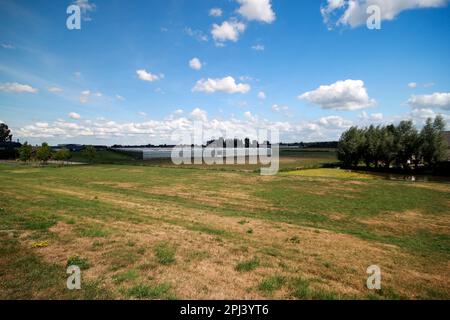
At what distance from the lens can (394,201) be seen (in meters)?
25.2

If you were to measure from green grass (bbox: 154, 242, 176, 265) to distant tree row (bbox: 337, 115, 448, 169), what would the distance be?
213 ft

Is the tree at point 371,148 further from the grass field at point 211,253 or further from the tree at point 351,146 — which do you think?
the grass field at point 211,253

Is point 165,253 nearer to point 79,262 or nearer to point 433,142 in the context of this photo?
point 79,262

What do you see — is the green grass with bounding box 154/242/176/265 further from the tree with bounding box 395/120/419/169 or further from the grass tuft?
the tree with bounding box 395/120/419/169

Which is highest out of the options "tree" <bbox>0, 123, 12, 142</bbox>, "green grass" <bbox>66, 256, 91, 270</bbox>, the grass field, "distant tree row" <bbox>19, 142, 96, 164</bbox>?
"tree" <bbox>0, 123, 12, 142</bbox>

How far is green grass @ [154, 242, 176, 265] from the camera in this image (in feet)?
28.5

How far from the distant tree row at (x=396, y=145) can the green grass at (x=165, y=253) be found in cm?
6481

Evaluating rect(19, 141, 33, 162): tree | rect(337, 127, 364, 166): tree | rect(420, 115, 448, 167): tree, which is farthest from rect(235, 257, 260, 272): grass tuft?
rect(19, 141, 33, 162): tree

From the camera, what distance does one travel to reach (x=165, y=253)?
30.4ft

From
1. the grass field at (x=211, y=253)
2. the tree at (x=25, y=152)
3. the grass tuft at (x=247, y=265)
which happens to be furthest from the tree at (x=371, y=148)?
the tree at (x=25, y=152)

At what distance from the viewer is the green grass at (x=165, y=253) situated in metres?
8.70

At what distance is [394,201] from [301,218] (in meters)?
14.0

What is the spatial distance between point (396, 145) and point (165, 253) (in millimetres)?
66646

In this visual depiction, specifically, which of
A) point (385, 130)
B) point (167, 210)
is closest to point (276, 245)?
point (167, 210)
